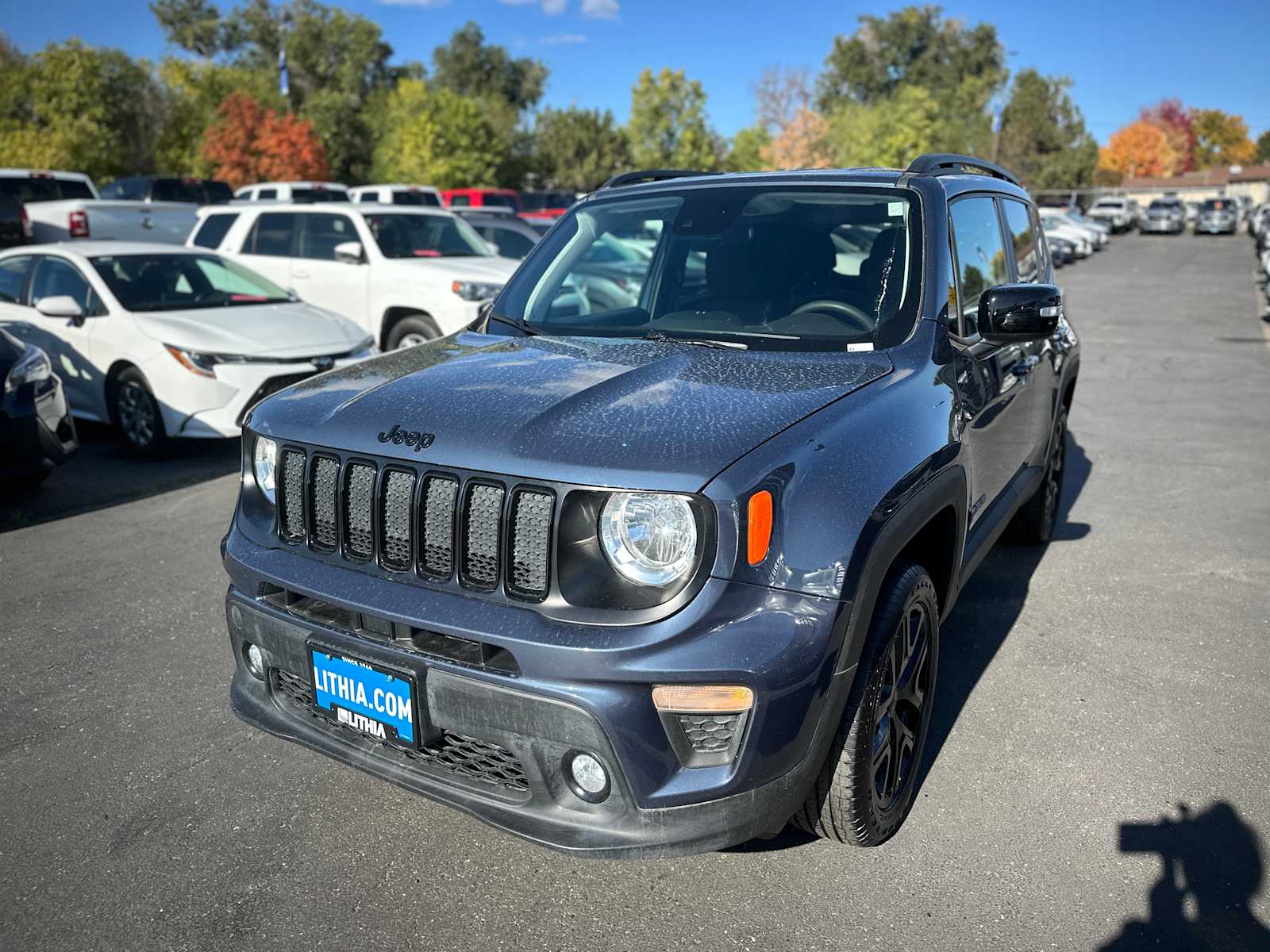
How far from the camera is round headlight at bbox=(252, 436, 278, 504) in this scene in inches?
119

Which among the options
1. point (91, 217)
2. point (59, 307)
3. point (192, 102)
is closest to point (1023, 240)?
point (59, 307)

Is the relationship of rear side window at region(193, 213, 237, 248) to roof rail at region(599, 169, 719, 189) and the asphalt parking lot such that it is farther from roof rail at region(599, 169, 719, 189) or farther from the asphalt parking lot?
roof rail at region(599, 169, 719, 189)

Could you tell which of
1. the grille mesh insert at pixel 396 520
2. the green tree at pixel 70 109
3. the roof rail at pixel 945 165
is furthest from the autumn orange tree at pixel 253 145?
the grille mesh insert at pixel 396 520

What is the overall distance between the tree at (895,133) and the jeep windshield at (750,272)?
1678 inches

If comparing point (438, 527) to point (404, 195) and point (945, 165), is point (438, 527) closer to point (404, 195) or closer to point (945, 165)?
point (945, 165)

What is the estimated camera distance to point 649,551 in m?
2.33

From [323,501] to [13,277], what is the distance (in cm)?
717

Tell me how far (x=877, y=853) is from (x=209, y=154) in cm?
4615

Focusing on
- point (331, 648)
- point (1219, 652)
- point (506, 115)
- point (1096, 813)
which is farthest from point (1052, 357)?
point (506, 115)

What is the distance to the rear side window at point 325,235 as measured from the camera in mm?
10477

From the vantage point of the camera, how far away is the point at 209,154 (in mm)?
42812

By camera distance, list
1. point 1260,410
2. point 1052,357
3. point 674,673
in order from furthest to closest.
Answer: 1. point 1260,410
2. point 1052,357
3. point 674,673

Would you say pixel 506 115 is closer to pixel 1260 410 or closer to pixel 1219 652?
pixel 1260 410

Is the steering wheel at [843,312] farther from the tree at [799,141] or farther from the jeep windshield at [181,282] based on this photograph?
the tree at [799,141]
